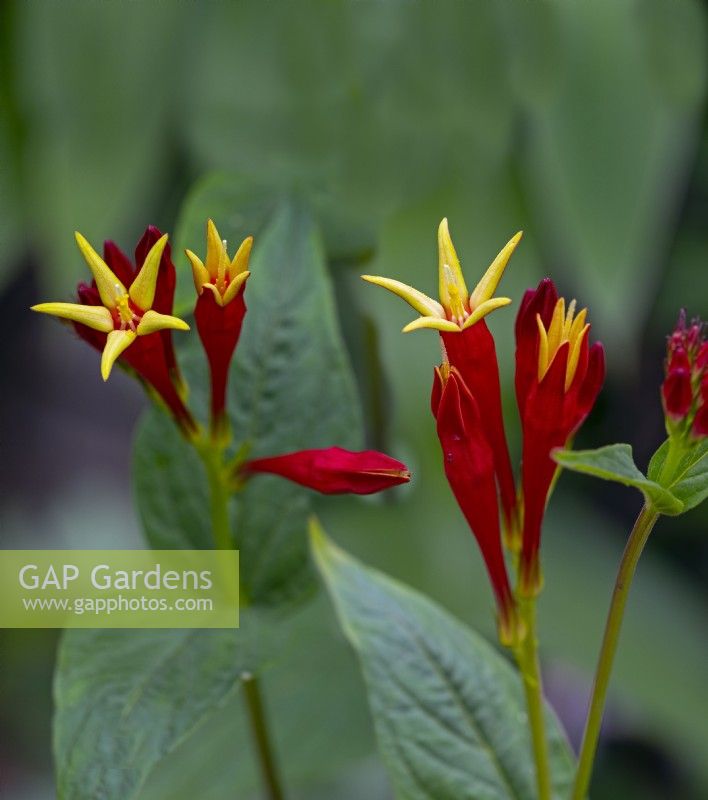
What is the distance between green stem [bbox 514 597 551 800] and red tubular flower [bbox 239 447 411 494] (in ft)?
0.22

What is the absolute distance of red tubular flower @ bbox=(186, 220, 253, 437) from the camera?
0.35m

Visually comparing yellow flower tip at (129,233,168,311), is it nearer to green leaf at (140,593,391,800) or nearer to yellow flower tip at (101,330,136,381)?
yellow flower tip at (101,330,136,381)

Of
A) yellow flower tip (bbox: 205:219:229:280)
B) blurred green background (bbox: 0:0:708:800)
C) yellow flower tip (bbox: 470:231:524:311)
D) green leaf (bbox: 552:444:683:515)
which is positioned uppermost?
blurred green background (bbox: 0:0:708:800)

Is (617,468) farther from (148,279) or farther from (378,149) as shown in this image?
(378,149)

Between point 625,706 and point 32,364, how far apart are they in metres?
0.67

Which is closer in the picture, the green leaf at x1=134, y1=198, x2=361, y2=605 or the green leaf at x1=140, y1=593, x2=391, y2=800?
the green leaf at x1=134, y1=198, x2=361, y2=605

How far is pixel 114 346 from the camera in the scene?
32cm

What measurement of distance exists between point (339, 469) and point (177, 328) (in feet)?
0.24

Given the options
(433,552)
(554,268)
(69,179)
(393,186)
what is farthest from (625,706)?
(69,179)

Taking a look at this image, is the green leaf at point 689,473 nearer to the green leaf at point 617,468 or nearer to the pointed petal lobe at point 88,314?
the green leaf at point 617,468

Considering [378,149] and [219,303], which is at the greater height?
[378,149]

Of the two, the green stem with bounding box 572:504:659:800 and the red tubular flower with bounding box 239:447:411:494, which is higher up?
the red tubular flower with bounding box 239:447:411:494

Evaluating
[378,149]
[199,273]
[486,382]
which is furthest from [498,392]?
[378,149]

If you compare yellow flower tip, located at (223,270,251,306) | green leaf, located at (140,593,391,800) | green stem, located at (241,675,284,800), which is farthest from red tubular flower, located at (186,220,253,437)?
green leaf, located at (140,593,391,800)
